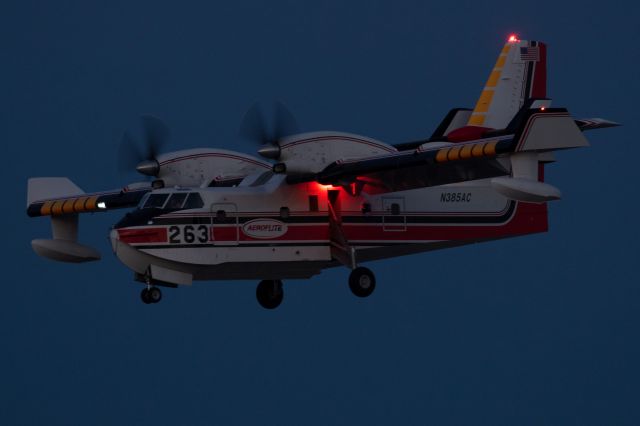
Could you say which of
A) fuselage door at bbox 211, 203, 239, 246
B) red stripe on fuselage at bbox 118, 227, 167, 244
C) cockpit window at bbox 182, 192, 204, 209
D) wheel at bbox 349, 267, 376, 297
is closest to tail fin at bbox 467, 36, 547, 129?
wheel at bbox 349, 267, 376, 297

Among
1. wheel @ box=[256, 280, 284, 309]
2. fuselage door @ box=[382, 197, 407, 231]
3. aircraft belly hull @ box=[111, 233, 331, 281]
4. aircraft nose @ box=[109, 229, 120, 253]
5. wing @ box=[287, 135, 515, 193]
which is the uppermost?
wing @ box=[287, 135, 515, 193]

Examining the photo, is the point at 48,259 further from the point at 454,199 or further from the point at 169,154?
the point at 454,199

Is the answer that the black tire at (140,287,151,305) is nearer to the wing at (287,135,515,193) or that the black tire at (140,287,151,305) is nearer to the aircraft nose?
the aircraft nose

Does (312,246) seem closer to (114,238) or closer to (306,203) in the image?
(306,203)

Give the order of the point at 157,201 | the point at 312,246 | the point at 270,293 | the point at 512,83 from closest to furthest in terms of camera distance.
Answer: the point at 157,201
the point at 312,246
the point at 270,293
the point at 512,83

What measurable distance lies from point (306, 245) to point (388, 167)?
2.83 m

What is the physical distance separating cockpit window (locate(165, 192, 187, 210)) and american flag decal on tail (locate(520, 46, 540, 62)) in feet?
34.4

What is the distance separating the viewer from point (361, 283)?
37.8 metres

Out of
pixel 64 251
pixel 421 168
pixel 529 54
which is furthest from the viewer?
pixel 529 54

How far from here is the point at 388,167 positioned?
3597 centimetres

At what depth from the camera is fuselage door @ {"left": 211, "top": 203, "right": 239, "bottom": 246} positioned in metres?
36.3

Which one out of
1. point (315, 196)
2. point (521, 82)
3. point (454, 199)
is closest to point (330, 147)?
point (315, 196)

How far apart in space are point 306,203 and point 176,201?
3103mm

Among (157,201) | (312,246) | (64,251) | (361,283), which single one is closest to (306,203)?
(312,246)
